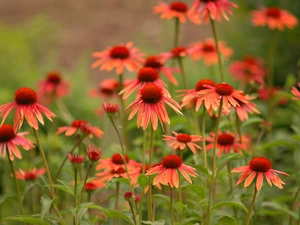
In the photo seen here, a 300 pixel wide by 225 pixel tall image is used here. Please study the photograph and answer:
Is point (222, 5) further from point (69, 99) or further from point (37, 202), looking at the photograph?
point (69, 99)

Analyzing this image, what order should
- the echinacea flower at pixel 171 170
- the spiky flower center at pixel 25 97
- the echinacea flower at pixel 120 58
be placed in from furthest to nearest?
the echinacea flower at pixel 120 58 → the spiky flower center at pixel 25 97 → the echinacea flower at pixel 171 170

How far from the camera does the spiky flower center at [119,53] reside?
2.12 m

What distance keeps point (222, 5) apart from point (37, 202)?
1.15 meters

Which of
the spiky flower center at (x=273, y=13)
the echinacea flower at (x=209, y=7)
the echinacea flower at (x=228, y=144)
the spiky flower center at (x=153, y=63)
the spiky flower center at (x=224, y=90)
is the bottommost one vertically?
the echinacea flower at (x=228, y=144)

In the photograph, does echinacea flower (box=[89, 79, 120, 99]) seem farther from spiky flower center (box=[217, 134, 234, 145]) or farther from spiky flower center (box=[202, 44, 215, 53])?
spiky flower center (box=[217, 134, 234, 145])

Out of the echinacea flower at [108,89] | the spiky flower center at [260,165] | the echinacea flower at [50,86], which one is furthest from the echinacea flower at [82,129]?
the echinacea flower at [50,86]

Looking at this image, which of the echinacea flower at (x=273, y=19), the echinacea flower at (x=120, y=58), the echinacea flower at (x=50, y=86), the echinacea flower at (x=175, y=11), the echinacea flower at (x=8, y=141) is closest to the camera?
the echinacea flower at (x=8, y=141)

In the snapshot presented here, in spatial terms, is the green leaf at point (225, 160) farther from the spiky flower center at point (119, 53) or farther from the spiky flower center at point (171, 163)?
the spiky flower center at point (119, 53)

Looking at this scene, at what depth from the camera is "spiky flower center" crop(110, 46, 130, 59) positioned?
212 centimetres

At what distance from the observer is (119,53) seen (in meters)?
2.12

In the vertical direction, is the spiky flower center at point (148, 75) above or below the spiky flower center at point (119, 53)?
above

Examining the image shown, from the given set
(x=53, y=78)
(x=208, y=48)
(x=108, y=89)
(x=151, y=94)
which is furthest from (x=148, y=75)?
(x=53, y=78)

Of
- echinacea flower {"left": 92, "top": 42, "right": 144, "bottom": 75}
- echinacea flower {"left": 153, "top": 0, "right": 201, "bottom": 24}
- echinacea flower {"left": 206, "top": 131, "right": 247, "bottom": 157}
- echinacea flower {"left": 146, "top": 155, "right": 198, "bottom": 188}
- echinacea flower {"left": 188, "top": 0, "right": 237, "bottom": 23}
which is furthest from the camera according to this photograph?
echinacea flower {"left": 153, "top": 0, "right": 201, "bottom": 24}

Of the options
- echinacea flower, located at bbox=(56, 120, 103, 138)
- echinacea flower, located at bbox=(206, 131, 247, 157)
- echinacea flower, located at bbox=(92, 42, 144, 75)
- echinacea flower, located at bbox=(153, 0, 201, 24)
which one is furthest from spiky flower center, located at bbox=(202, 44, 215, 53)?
echinacea flower, located at bbox=(56, 120, 103, 138)
